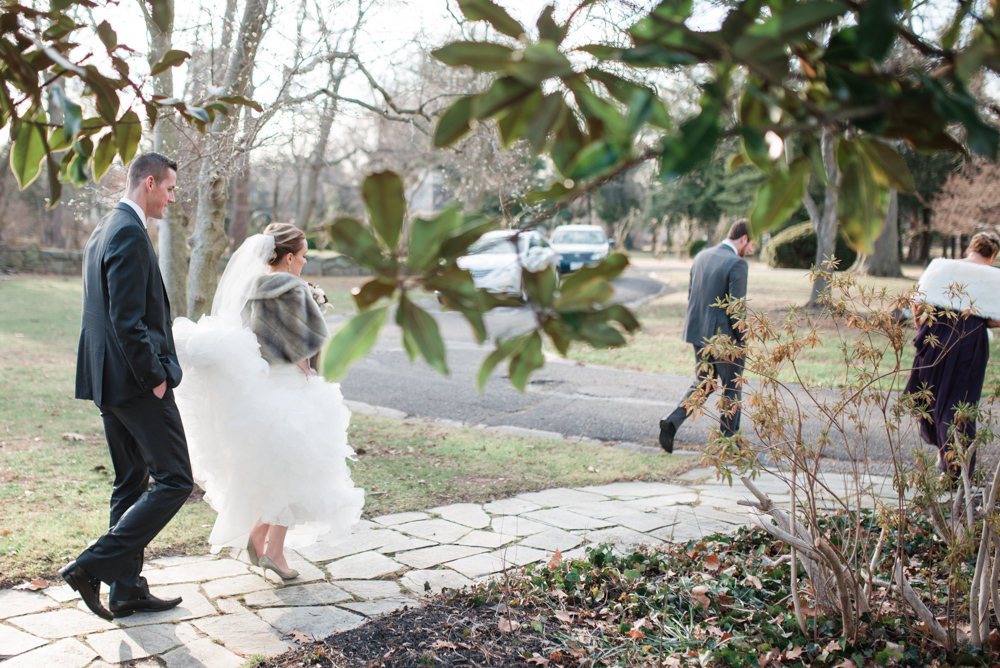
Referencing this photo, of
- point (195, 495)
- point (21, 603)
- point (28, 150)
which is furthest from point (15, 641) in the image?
point (28, 150)

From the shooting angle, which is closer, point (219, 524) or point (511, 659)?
point (511, 659)

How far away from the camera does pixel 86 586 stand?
3379 mm

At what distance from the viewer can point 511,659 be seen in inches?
120

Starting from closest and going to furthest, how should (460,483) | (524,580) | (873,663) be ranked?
1. (873,663)
2. (524,580)
3. (460,483)

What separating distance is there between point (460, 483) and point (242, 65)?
149 inches

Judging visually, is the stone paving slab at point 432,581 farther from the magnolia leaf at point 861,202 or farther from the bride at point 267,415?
the magnolia leaf at point 861,202

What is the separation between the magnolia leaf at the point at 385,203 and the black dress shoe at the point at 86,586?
10.4 ft

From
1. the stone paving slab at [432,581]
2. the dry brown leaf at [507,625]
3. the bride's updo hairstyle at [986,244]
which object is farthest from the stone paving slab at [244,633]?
the bride's updo hairstyle at [986,244]

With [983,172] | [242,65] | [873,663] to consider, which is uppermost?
[983,172]

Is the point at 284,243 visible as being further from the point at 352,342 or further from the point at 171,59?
the point at 352,342

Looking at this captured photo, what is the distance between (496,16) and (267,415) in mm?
3139

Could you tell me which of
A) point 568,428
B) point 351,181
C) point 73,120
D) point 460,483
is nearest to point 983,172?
point 568,428

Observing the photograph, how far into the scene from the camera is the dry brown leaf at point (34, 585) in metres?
3.72

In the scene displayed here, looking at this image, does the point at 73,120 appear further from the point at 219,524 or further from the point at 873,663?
the point at 873,663
